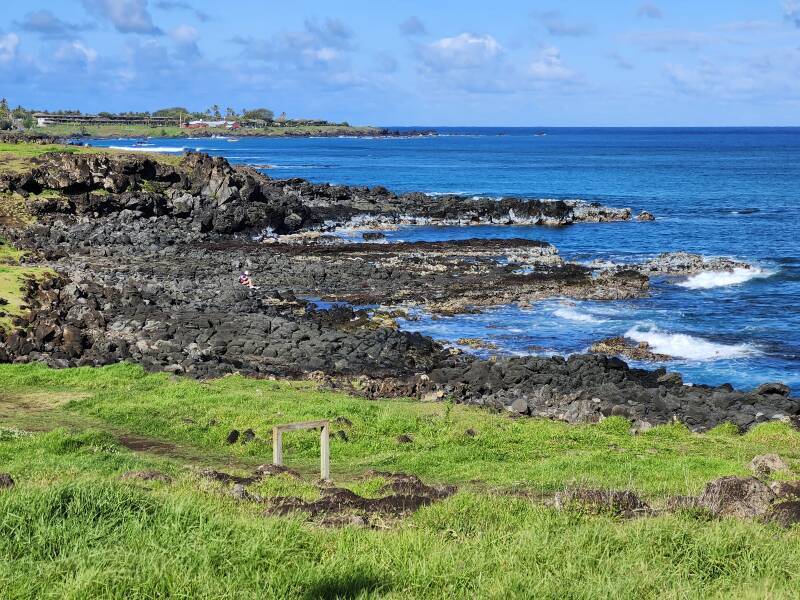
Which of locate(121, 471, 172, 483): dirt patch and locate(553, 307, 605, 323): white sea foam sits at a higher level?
locate(121, 471, 172, 483): dirt patch

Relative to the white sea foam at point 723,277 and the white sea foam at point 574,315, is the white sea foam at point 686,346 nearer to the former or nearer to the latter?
the white sea foam at point 574,315

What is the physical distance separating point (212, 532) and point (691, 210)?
78259mm

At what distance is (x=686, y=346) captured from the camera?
110 feet

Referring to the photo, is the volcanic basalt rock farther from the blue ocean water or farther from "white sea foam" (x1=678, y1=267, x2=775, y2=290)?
"white sea foam" (x1=678, y1=267, x2=775, y2=290)

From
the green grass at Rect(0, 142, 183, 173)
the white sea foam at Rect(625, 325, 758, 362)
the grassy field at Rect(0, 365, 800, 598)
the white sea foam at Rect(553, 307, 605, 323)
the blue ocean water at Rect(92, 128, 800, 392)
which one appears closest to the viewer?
the grassy field at Rect(0, 365, 800, 598)

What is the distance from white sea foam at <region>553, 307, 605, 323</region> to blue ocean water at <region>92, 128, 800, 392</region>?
0.15 ft

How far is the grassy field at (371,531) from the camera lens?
8.23m

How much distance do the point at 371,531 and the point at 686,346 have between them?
26.1 meters

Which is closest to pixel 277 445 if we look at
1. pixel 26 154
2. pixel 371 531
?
pixel 371 531

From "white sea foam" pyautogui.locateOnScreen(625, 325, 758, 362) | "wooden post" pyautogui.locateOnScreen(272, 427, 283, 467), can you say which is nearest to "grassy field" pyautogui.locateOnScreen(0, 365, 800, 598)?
"wooden post" pyautogui.locateOnScreen(272, 427, 283, 467)

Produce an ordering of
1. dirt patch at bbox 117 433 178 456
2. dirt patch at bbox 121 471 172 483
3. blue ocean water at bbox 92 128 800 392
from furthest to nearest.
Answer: blue ocean water at bbox 92 128 800 392 → dirt patch at bbox 117 433 178 456 → dirt patch at bbox 121 471 172 483

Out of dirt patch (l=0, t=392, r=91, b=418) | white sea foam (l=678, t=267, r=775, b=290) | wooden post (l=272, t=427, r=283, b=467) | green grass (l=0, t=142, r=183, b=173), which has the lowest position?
white sea foam (l=678, t=267, r=775, b=290)

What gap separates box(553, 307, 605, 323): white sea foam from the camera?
3759 centimetres

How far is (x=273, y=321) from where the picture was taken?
1277 inches
